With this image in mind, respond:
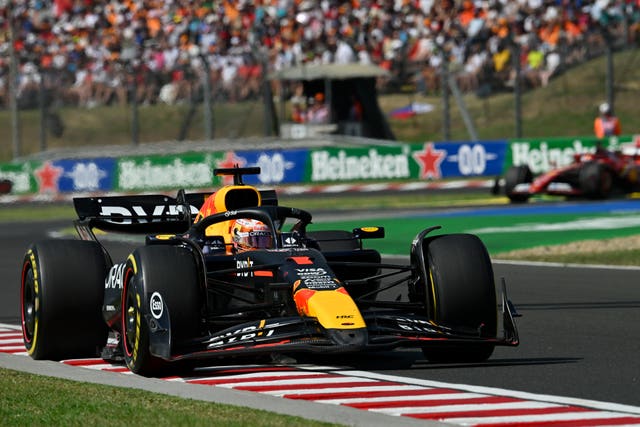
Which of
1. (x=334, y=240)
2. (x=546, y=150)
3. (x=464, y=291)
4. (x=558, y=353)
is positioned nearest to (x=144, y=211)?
(x=334, y=240)

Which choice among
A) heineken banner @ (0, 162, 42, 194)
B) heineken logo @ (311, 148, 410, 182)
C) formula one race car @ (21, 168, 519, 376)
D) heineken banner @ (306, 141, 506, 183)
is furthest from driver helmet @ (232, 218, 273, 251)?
heineken banner @ (0, 162, 42, 194)

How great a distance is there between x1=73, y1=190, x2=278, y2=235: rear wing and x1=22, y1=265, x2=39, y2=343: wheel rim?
101 cm

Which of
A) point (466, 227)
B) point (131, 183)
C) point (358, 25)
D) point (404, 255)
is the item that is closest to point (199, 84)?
point (131, 183)

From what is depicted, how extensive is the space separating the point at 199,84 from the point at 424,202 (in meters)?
6.92

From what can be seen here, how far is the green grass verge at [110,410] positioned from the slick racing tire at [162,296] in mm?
484

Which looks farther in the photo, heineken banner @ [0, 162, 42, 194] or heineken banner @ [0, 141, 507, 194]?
heineken banner @ [0, 162, 42, 194]

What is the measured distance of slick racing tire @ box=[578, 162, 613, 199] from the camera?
86.2 feet

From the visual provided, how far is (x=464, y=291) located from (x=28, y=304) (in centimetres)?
299

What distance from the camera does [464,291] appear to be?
8156 millimetres

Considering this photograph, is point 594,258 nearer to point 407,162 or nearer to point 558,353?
point 558,353

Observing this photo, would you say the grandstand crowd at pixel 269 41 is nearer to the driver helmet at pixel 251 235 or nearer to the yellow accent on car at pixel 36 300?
the driver helmet at pixel 251 235

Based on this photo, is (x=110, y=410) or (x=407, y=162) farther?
(x=407, y=162)

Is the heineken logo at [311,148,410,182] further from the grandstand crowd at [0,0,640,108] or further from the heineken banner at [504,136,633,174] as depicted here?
the heineken banner at [504,136,633,174]

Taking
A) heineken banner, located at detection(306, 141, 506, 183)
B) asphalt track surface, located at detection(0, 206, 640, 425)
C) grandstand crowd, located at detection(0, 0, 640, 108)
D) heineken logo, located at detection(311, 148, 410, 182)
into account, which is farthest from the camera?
heineken logo, located at detection(311, 148, 410, 182)
